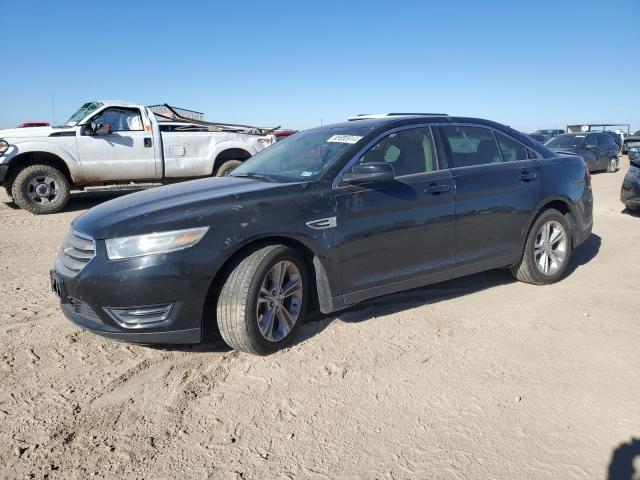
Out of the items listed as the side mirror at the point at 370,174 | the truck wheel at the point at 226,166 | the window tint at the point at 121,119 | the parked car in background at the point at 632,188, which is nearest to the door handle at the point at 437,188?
the side mirror at the point at 370,174

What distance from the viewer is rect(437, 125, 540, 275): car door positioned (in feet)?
14.3

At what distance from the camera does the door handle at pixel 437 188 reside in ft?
13.5

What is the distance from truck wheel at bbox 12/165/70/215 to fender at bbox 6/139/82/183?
20cm

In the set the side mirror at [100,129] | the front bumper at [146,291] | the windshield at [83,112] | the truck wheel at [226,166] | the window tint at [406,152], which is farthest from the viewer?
the truck wheel at [226,166]

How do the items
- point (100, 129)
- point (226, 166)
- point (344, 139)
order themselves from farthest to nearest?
point (226, 166) → point (100, 129) → point (344, 139)

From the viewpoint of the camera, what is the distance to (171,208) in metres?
3.27

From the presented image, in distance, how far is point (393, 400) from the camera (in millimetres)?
2973

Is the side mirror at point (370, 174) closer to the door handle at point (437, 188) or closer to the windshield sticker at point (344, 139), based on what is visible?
the windshield sticker at point (344, 139)

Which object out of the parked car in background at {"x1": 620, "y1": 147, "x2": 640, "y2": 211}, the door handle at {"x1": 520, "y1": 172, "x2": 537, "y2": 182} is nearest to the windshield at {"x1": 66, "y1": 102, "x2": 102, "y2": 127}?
the door handle at {"x1": 520, "y1": 172, "x2": 537, "y2": 182}

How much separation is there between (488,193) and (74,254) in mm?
3303

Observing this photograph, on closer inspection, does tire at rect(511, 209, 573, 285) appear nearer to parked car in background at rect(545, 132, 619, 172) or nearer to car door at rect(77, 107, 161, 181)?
car door at rect(77, 107, 161, 181)

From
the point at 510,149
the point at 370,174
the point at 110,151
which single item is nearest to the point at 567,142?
the point at 510,149

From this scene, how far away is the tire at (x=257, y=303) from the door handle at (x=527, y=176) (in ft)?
7.96

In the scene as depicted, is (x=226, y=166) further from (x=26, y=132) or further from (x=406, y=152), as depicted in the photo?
(x=406, y=152)
